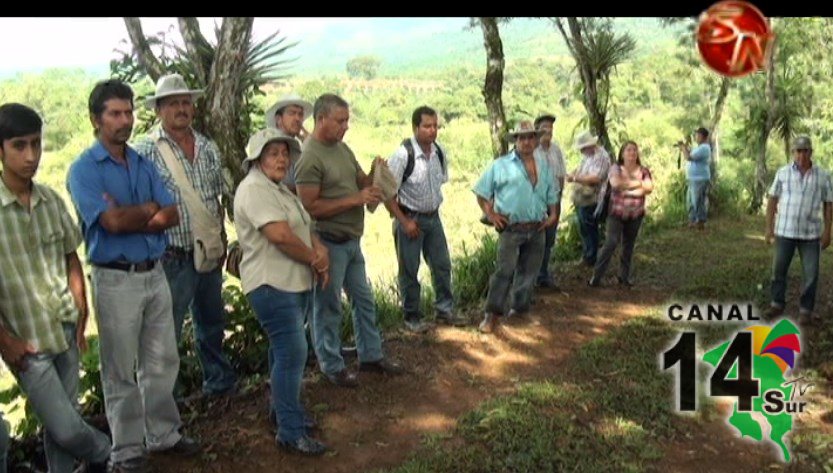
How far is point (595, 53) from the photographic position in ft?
32.1

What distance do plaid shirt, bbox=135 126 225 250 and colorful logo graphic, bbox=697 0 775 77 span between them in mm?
2651

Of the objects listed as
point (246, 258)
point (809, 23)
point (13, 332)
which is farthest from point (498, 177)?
point (809, 23)

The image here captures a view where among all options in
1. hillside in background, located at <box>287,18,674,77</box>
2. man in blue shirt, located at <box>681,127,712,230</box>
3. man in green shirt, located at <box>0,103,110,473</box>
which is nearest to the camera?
man in green shirt, located at <box>0,103,110,473</box>

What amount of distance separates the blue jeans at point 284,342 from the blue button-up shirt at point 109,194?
0.57 meters

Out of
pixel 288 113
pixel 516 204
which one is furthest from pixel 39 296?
pixel 516 204

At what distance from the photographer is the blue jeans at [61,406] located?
10.3 ft

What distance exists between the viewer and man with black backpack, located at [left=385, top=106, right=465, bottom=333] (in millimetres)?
5660

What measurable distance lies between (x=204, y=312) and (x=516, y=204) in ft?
8.32

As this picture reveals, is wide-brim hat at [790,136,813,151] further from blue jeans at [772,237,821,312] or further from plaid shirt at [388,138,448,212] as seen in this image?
plaid shirt at [388,138,448,212]

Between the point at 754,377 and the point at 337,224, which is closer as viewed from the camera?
the point at 337,224

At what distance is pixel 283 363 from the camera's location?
3.85 meters

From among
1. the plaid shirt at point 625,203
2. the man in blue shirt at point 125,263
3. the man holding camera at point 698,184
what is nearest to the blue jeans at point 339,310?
the man in blue shirt at point 125,263

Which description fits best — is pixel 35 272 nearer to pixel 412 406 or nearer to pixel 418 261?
Answer: pixel 412 406

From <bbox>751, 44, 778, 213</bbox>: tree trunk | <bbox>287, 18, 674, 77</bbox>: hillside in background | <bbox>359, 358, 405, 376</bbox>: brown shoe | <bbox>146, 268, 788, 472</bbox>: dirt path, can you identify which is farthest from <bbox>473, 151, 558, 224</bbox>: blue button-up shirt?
<bbox>751, 44, 778, 213</bbox>: tree trunk
